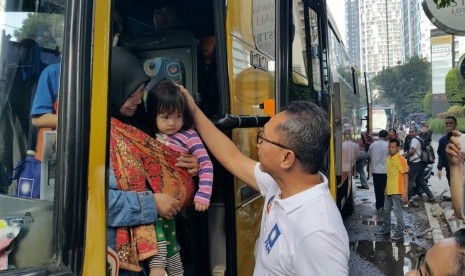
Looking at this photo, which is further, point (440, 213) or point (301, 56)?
point (440, 213)

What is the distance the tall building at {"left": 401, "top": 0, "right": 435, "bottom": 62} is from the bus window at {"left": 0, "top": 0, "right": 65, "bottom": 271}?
315 ft

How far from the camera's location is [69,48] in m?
1.45

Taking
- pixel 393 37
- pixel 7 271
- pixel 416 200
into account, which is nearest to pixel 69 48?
pixel 7 271

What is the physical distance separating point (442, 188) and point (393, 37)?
402 ft

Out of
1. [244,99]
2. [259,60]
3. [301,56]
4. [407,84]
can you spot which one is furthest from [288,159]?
[407,84]

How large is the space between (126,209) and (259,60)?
190 centimetres

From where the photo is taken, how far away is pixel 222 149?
2.50 meters

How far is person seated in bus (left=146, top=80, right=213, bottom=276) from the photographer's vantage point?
2217 millimetres

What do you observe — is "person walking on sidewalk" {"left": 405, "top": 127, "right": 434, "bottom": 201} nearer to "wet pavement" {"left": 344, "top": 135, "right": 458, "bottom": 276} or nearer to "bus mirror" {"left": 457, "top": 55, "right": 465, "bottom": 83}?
"wet pavement" {"left": 344, "top": 135, "right": 458, "bottom": 276}

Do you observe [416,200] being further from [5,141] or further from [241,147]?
[5,141]

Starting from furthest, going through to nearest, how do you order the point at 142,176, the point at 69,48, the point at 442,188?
the point at 442,188
the point at 142,176
the point at 69,48

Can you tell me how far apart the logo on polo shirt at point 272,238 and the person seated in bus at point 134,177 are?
1.62ft

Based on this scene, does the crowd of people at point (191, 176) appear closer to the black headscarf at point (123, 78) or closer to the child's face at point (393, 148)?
the black headscarf at point (123, 78)

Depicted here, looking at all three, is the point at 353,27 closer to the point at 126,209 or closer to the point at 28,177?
the point at 126,209
